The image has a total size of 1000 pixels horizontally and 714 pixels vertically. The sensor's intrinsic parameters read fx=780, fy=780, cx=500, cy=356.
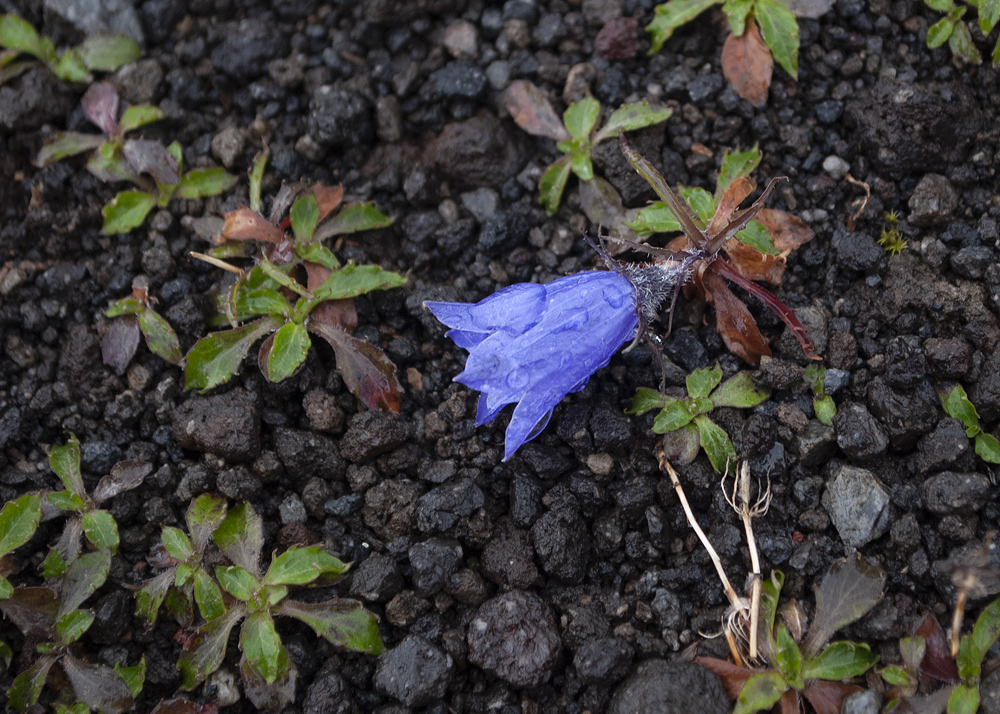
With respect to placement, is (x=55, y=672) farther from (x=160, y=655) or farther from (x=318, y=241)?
(x=318, y=241)

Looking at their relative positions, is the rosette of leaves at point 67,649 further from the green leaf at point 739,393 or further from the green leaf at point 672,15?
the green leaf at point 672,15

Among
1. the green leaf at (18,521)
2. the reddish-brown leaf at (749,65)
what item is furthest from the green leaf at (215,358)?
the reddish-brown leaf at (749,65)

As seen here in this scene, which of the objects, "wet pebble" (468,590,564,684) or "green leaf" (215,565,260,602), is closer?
"wet pebble" (468,590,564,684)

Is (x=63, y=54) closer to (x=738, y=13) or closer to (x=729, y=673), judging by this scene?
(x=738, y=13)

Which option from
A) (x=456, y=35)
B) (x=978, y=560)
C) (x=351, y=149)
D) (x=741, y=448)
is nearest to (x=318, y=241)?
(x=351, y=149)

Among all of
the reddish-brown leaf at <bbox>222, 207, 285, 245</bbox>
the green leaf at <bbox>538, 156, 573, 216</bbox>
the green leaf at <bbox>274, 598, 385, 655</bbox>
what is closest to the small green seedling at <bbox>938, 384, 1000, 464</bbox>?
the green leaf at <bbox>538, 156, 573, 216</bbox>

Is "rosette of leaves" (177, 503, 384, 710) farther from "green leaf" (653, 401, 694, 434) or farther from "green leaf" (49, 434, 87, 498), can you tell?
"green leaf" (653, 401, 694, 434)
